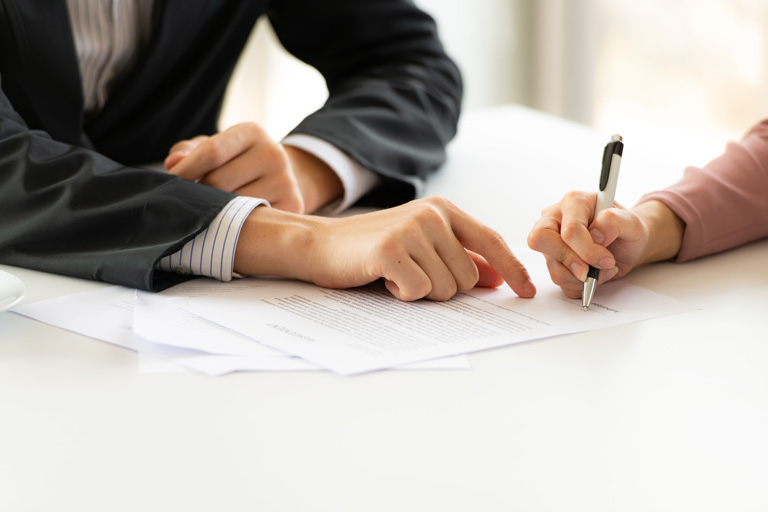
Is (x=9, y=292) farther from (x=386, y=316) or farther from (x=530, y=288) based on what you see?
(x=530, y=288)

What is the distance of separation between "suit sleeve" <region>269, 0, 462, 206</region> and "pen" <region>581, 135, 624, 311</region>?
1.19 feet

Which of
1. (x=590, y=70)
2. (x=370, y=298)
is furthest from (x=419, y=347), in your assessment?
(x=590, y=70)

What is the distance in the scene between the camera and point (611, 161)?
2.55 feet

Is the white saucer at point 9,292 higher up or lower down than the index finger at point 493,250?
lower down

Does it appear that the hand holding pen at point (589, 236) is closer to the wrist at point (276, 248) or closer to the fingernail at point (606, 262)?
the fingernail at point (606, 262)

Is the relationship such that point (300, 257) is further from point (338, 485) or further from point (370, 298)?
point (338, 485)

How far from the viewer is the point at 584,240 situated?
787mm

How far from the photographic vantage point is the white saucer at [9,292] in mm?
689

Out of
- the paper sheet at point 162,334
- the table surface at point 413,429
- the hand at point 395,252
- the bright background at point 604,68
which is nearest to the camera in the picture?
the table surface at point 413,429

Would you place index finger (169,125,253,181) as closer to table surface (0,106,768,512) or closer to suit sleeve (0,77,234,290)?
suit sleeve (0,77,234,290)

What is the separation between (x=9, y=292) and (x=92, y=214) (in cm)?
15

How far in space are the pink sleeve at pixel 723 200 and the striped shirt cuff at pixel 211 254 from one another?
0.47m

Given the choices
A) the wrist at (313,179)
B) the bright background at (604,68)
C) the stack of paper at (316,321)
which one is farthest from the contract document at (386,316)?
the bright background at (604,68)

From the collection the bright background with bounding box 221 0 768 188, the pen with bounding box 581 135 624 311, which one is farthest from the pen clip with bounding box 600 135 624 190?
the bright background with bounding box 221 0 768 188
